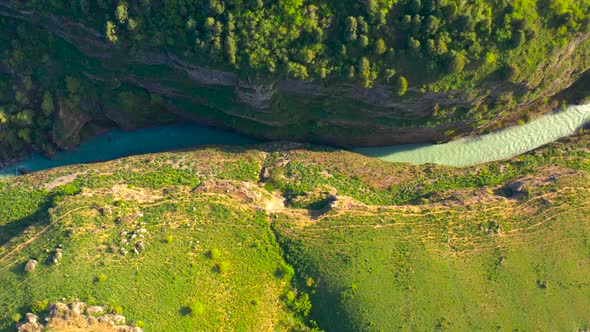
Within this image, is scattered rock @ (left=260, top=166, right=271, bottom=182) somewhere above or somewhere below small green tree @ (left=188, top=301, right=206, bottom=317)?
above

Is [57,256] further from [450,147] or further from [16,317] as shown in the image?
[450,147]

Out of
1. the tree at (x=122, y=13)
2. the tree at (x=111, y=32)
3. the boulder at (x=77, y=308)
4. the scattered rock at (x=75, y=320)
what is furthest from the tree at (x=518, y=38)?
the boulder at (x=77, y=308)

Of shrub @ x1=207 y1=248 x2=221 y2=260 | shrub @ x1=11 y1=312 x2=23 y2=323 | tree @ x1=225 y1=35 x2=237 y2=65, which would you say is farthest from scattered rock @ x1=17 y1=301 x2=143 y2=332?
tree @ x1=225 y1=35 x2=237 y2=65

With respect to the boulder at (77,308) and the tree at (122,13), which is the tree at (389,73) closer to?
the tree at (122,13)

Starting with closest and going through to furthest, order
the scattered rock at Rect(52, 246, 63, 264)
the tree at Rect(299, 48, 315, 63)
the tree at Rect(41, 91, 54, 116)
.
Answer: the scattered rock at Rect(52, 246, 63, 264)
the tree at Rect(299, 48, 315, 63)
the tree at Rect(41, 91, 54, 116)

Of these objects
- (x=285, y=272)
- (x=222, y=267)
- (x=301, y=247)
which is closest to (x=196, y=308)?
(x=222, y=267)

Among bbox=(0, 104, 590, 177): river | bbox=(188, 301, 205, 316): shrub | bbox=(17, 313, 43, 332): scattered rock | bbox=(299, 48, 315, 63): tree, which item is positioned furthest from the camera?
bbox=(0, 104, 590, 177): river

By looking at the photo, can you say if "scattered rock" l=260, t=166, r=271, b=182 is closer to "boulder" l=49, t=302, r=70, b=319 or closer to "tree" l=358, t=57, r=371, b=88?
"tree" l=358, t=57, r=371, b=88
